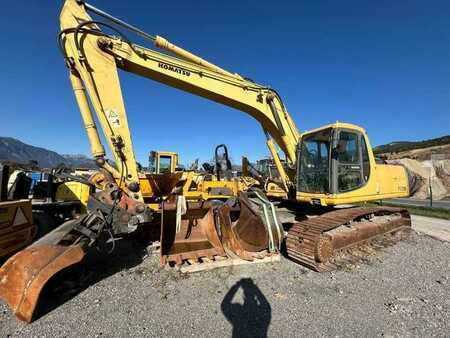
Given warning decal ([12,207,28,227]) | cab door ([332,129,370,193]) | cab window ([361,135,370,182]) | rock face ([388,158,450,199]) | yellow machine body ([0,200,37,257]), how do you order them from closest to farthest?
yellow machine body ([0,200,37,257]) → warning decal ([12,207,28,227]) → cab door ([332,129,370,193]) → cab window ([361,135,370,182]) → rock face ([388,158,450,199])

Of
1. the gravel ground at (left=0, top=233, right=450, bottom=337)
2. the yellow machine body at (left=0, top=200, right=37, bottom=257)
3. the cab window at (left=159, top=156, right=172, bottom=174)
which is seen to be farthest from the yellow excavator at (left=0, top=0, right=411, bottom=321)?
the cab window at (left=159, top=156, right=172, bottom=174)

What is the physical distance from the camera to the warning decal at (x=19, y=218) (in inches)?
150

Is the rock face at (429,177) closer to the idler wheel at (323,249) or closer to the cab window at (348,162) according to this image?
the cab window at (348,162)

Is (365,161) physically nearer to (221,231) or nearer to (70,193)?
(221,231)

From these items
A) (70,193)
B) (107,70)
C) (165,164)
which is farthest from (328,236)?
(165,164)

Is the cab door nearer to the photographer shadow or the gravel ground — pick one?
the gravel ground

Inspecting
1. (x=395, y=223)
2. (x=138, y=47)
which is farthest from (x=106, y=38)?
(x=395, y=223)

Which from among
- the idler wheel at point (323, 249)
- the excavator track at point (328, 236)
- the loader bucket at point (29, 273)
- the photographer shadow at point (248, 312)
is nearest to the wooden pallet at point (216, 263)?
the excavator track at point (328, 236)

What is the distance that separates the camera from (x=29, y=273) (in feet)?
8.72

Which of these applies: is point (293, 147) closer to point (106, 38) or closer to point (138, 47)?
point (138, 47)

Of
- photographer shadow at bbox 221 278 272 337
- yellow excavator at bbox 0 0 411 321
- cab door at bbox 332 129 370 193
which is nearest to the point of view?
photographer shadow at bbox 221 278 272 337

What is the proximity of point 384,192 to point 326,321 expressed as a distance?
4.63m

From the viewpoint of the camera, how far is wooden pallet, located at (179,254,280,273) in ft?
12.8

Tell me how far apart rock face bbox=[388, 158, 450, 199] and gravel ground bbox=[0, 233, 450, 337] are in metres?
18.1
